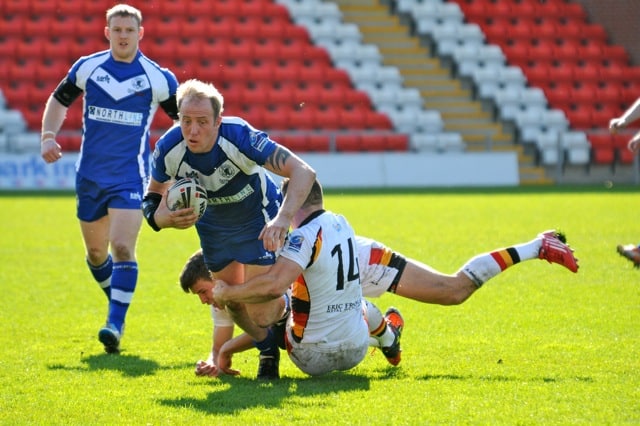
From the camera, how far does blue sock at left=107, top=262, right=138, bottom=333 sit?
724 cm

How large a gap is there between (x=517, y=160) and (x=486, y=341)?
18.4 m

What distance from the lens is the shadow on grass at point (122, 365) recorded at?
6344mm

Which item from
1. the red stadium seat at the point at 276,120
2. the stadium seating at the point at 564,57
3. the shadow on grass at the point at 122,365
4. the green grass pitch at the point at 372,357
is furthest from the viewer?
the stadium seating at the point at 564,57

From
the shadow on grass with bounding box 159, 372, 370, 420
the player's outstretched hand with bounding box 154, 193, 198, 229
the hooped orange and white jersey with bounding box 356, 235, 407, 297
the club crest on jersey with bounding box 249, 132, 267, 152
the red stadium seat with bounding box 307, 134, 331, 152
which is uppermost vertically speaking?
the club crest on jersey with bounding box 249, 132, 267, 152

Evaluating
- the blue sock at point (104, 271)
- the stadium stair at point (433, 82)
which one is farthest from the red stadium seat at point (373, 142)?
the blue sock at point (104, 271)

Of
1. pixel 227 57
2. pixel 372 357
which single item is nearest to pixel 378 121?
pixel 227 57

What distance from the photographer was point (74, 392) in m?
5.67

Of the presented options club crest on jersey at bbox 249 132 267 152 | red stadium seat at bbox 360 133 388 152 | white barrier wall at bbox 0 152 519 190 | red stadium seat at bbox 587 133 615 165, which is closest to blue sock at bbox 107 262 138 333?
club crest on jersey at bbox 249 132 267 152

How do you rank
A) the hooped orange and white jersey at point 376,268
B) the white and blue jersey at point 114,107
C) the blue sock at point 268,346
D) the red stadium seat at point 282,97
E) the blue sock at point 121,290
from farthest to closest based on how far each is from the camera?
the red stadium seat at point 282,97
the white and blue jersey at point 114,107
the blue sock at point 121,290
the hooped orange and white jersey at point 376,268
the blue sock at point 268,346

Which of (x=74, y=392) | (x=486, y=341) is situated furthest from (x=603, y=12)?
(x=74, y=392)

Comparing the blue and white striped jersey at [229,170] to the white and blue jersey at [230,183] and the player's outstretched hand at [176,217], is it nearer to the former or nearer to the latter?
the white and blue jersey at [230,183]

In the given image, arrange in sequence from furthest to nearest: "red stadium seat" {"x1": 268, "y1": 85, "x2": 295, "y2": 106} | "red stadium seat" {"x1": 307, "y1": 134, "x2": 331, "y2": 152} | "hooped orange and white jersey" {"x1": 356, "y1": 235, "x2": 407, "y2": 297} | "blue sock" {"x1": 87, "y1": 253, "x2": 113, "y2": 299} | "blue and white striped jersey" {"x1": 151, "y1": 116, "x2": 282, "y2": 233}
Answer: "red stadium seat" {"x1": 268, "y1": 85, "x2": 295, "y2": 106}
"red stadium seat" {"x1": 307, "y1": 134, "x2": 331, "y2": 152}
"blue sock" {"x1": 87, "y1": 253, "x2": 113, "y2": 299}
"hooped orange and white jersey" {"x1": 356, "y1": 235, "x2": 407, "y2": 297}
"blue and white striped jersey" {"x1": 151, "y1": 116, "x2": 282, "y2": 233}

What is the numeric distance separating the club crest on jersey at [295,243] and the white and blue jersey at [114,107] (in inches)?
98.1

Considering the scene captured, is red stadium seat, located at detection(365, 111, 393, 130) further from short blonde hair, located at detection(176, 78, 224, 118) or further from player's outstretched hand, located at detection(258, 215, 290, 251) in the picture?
player's outstretched hand, located at detection(258, 215, 290, 251)
